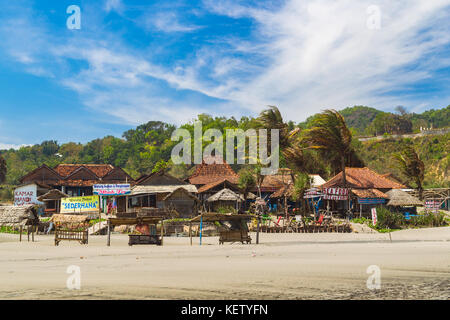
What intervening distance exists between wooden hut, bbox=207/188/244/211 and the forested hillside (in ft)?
26.7

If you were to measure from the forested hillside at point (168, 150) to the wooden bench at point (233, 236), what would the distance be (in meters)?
20.9

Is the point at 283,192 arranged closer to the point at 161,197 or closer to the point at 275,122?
the point at 275,122

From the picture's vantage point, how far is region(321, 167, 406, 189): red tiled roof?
36.0 m

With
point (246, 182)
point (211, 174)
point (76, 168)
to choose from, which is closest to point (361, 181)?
point (246, 182)

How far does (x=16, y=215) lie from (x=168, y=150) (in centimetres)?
6204

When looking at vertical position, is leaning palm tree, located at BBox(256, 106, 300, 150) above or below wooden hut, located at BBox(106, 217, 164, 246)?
above

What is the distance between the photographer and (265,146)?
4091 centimetres

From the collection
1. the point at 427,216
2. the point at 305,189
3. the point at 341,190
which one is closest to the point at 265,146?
the point at 305,189

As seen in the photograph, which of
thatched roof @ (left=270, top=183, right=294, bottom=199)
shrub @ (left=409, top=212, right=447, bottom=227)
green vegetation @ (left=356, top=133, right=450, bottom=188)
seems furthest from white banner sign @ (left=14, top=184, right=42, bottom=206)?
green vegetation @ (left=356, top=133, right=450, bottom=188)

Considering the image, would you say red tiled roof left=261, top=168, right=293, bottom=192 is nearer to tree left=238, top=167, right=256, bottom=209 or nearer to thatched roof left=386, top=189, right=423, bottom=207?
tree left=238, top=167, right=256, bottom=209

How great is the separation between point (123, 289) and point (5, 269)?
5464 millimetres
